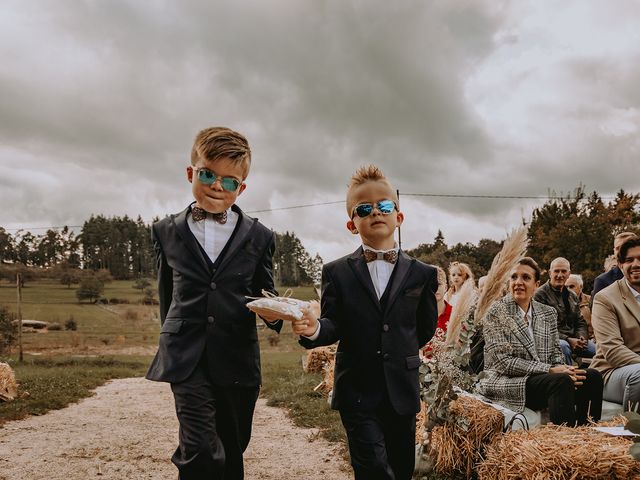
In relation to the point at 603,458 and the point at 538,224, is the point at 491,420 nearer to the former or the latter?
the point at 603,458

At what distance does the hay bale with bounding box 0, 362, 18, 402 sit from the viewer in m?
8.27

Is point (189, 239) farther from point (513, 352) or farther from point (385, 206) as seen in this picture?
point (513, 352)

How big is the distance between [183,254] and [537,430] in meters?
2.58

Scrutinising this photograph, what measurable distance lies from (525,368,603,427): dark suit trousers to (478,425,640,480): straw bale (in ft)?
1.69

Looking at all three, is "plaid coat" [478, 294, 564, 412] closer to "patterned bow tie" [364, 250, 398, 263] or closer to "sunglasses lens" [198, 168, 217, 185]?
"patterned bow tie" [364, 250, 398, 263]

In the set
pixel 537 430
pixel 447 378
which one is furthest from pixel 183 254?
pixel 537 430

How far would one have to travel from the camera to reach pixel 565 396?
4145mm

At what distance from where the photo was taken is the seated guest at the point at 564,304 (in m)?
6.87

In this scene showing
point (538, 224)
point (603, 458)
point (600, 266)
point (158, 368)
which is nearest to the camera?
point (158, 368)

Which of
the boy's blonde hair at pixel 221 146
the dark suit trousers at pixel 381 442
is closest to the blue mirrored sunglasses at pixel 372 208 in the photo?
the boy's blonde hair at pixel 221 146

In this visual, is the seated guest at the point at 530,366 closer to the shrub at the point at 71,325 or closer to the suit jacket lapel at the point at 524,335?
the suit jacket lapel at the point at 524,335

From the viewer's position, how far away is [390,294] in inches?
112

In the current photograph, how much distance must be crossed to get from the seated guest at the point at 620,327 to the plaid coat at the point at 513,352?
0.36 metres

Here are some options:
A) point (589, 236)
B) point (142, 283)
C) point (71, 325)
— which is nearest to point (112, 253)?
point (142, 283)
